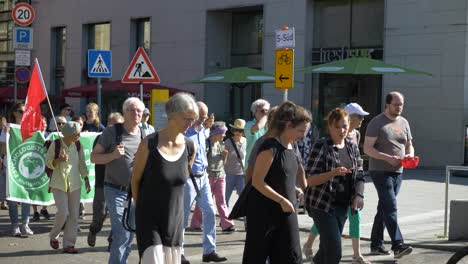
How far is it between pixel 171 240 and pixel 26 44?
1797 centimetres

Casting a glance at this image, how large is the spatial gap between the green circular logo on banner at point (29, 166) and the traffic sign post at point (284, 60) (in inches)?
148

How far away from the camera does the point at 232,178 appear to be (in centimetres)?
1168

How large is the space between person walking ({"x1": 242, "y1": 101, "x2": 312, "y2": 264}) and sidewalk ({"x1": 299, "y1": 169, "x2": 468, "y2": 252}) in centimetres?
414

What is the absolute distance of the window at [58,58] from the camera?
3888 centimetres

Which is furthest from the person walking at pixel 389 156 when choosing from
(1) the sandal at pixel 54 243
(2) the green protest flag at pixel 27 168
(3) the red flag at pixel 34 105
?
(2) the green protest flag at pixel 27 168

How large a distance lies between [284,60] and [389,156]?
3.81 meters

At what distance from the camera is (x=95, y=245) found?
1013 cm

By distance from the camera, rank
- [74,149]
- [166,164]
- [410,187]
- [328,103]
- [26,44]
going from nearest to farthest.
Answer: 1. [166,164]
2. [74,149]
3. [410,187]
4. [26,44]
5. [328,103]

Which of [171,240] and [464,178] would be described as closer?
[171,240]

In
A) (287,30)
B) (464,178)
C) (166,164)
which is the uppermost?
(287,30)

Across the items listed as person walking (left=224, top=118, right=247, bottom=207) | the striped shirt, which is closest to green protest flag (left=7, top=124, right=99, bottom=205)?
person walking (left=224, top=118, right=247, bottom=207)

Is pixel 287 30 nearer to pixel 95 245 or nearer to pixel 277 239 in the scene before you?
pixel 95 245

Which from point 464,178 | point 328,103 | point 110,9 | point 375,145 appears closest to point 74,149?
point 375,145

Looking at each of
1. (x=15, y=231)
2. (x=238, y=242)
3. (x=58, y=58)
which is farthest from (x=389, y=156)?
(x=58, y=58)
